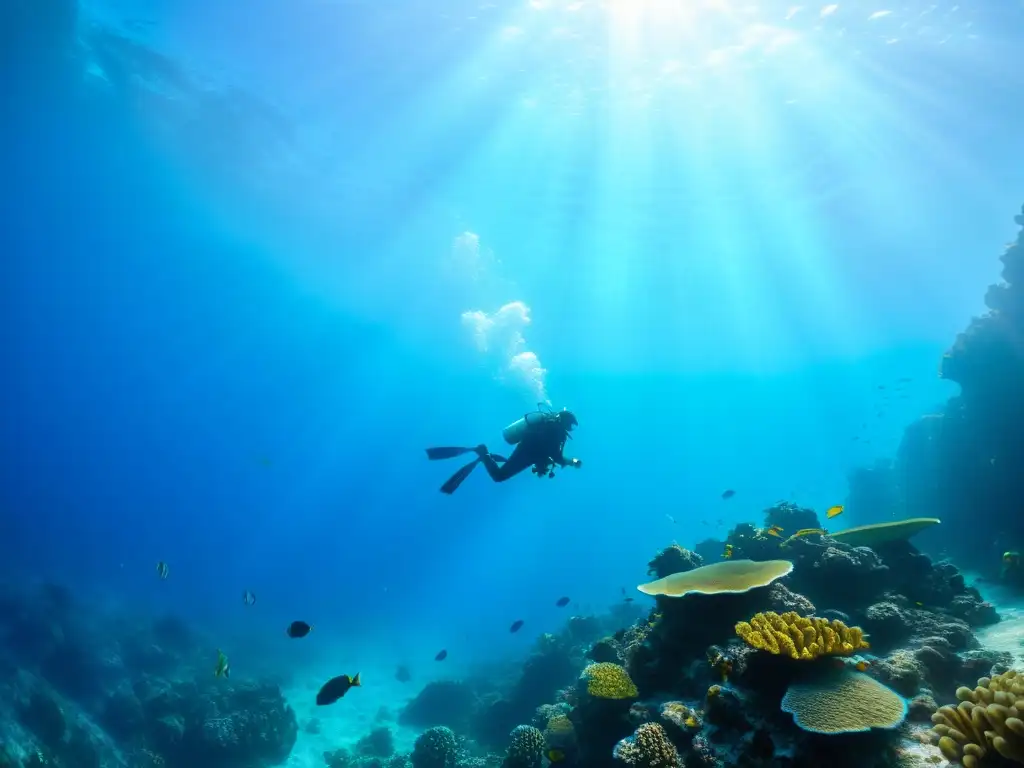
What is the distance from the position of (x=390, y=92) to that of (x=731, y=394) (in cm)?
9656

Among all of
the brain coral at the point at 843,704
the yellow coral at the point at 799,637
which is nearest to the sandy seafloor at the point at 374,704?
the brain coral at the point at 843,704

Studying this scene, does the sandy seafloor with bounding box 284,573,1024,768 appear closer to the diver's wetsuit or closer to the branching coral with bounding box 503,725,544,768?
the branching coral with bounding box 503,725,544,768

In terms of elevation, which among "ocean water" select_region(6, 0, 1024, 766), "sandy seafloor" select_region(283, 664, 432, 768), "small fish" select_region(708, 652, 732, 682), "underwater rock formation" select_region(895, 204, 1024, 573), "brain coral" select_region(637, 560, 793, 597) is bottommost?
"sandy seafloor" select_region(283, 664, 432, 768)

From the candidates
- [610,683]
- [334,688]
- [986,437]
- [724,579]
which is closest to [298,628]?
[334,688]

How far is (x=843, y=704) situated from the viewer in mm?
4125

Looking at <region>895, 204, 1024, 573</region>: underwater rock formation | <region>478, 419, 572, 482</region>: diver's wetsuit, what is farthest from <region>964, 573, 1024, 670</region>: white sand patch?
<region>478, 419, 572, 482</region>: diver's wetsuit

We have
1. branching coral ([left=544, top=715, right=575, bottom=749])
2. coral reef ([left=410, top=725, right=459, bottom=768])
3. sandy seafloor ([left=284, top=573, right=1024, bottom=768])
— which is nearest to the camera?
sandy seafloor ([left=284, top=573, right=1024, bottom=768])

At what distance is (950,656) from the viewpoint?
5.67 m

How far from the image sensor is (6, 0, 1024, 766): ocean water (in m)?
26.8

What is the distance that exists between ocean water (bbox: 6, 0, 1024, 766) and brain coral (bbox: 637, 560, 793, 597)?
49.0 ft

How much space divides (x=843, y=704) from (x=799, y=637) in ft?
2.14

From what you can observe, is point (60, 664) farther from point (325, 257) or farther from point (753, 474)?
point (753, 474)

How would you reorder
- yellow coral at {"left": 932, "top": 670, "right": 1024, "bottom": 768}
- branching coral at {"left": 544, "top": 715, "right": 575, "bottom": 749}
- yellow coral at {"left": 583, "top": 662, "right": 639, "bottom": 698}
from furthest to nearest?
branching coral at {"left": 544, "top": 715, "right": 575, "bottom": 749}
yellow coral at {"left": 583, "top": 662, "right": 639, "bottom": 698}
yellow coral at {"left": 932, "top": 670, "right": 1024, "bottom": 768}

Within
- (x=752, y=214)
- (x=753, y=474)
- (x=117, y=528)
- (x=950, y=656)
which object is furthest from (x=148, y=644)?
(x=753, y=474)
